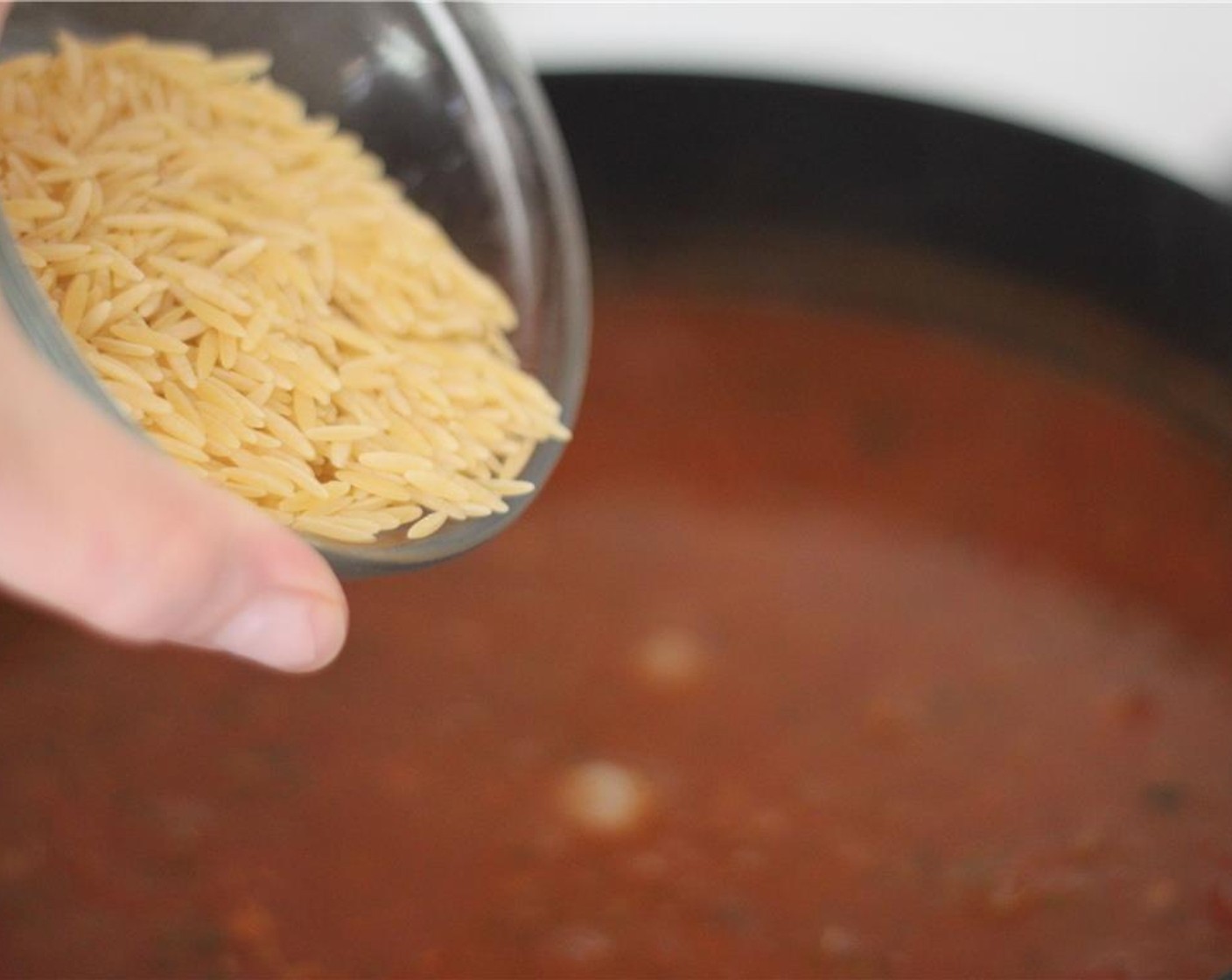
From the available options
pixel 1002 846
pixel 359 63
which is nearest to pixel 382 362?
pixel 359 63

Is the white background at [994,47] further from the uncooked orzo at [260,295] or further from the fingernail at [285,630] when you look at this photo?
the fingernail at [285,630]

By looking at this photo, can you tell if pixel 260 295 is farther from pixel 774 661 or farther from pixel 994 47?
pixel 994 47

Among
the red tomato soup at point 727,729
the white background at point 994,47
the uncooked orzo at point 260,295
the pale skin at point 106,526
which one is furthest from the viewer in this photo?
the white background at point 994,47

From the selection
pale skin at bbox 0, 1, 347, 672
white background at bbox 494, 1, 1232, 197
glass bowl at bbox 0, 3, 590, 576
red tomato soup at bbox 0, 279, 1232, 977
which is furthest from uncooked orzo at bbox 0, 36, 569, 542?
white background at bbox 494, 1, 1232, 197

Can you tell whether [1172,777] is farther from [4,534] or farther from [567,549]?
[4,534]

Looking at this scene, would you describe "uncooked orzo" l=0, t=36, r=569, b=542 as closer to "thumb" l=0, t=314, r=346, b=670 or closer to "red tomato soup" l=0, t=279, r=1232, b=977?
"thumb" l=0, t=314, r=346, b=670

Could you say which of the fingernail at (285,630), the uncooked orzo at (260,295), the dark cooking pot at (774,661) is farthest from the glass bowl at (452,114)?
the fingernail at (285,630)

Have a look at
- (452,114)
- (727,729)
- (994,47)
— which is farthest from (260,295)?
(994,47)
